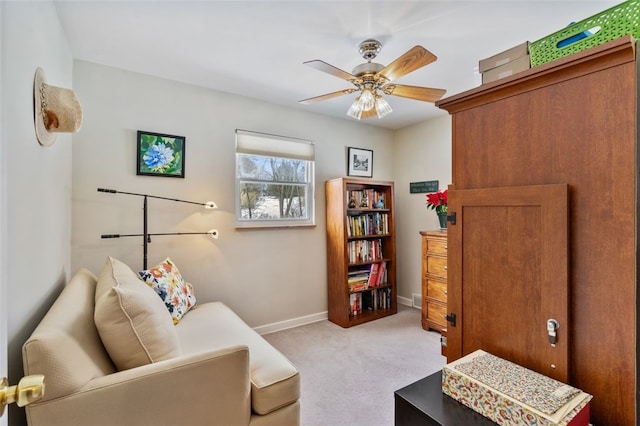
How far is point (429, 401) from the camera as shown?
97 cm

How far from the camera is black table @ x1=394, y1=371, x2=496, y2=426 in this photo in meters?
0.88

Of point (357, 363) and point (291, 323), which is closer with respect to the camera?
point (357, 363)

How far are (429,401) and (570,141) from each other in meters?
0.92

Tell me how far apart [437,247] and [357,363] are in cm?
143

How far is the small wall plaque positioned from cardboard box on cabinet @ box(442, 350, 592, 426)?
292 cm

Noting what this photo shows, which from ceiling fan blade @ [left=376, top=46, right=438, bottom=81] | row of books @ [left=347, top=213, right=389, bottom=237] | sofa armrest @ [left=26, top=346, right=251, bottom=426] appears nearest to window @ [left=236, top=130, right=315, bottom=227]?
row of books @ [left=347, top=213, right=389, bottom=237]

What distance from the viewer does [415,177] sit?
3.99 m

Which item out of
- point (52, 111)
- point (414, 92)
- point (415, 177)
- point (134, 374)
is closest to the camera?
point (134, 374)

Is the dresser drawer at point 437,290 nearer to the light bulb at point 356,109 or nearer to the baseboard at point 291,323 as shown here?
the baseboard at point 291,323

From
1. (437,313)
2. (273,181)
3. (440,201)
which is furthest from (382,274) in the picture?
(273,181)

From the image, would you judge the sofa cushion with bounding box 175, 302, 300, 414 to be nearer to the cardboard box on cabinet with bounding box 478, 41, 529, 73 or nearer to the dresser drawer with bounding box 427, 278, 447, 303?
the cardboard box on cabinet with bounding box 478, 41, 529, 73

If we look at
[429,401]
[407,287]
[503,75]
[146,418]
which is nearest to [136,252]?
[146,418]

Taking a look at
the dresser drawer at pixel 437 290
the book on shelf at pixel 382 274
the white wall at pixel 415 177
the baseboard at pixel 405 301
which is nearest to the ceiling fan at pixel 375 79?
the white wall at pixel 415 177

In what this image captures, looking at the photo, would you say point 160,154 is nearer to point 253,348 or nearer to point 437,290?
point 253,348
